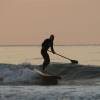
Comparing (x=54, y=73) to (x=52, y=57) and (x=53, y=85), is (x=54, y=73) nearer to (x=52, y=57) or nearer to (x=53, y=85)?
(x=53, y=85)

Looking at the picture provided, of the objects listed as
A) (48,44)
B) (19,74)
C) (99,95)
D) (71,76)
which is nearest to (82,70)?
(71,76)

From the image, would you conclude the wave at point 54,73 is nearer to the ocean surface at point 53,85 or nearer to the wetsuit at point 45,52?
the ocean surface at point 53,85

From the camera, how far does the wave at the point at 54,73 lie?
1017 centimetres

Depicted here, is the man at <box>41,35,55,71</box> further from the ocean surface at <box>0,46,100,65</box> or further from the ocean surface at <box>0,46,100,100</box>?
the ocean surface at <box>0,46,100,65</box>

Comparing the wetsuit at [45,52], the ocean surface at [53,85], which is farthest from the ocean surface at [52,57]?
the wetsuit at [45,52]

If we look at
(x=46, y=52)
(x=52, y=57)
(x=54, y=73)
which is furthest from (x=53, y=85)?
(x=52, y=57)

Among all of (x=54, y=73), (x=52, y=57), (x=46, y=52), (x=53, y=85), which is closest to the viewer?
(x=53, y=85)

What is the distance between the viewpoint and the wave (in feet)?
33.4

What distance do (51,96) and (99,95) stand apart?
20.1 inches

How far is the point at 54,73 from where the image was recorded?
43.1 feet

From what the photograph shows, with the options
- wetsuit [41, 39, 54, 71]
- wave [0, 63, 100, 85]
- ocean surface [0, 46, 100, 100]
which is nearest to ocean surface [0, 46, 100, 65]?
wave [0, 63, 100, 85]

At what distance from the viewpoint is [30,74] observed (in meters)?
10.3

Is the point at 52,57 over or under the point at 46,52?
under

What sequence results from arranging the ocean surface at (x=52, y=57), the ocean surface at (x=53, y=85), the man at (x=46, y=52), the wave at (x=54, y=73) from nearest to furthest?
the ocean surface at (x=53, y=85), the wave at (x=54, y=73), the man at (x=46, y=52), the ocean surface at (x=52, y=57)
